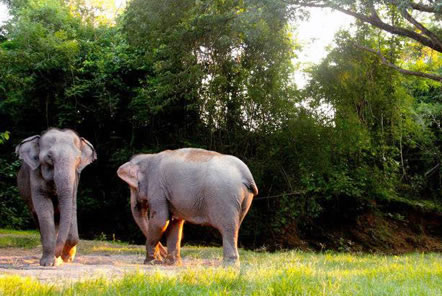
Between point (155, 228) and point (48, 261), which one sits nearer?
point (48, 261)

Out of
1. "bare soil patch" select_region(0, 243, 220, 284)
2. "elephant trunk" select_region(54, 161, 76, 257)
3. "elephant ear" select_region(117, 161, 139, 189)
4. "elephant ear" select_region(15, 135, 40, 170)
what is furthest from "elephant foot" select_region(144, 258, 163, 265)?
"elephant ear" select_region(15, 135, 40, 170)

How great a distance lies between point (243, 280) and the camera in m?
5.81

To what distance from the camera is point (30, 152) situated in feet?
31.6

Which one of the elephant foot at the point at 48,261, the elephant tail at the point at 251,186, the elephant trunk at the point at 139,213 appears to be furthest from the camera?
the elephant trunk at the point at 139,213

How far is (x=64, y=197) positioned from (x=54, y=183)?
58cm

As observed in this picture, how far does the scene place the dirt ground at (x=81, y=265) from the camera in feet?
23.7

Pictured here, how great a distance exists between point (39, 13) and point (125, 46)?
15.4 ft

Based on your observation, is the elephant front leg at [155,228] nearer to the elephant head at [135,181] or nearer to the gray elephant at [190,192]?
the gray elephant at [190,192]

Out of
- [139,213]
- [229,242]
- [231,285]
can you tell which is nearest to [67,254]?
[139,213]

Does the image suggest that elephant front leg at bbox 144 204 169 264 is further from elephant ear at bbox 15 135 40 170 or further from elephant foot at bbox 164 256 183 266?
elephant ear at bbox 15 135 40 170

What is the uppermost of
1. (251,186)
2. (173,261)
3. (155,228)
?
(251,186)

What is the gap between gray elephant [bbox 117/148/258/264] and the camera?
959cm

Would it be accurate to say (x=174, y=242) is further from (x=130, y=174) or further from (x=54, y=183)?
(x=54, y=183)

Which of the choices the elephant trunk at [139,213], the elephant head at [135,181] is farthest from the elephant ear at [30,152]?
the elephant trunk at [139,213]
